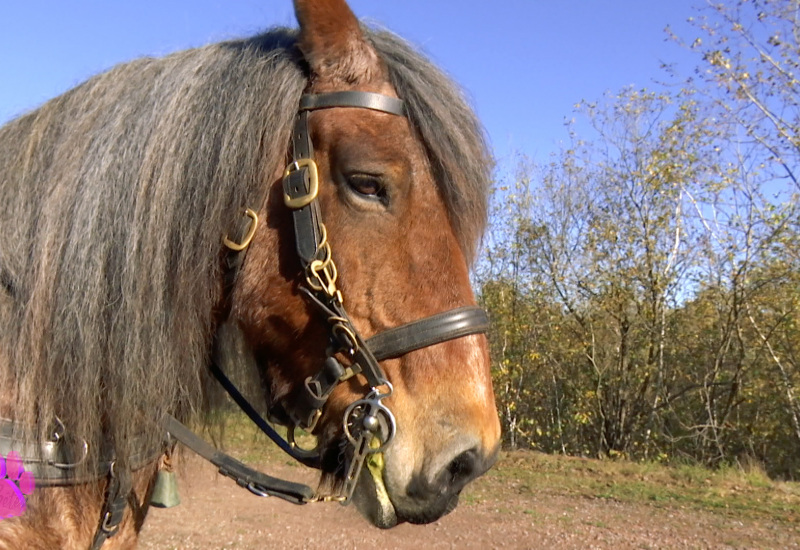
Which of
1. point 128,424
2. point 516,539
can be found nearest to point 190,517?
point 516,539

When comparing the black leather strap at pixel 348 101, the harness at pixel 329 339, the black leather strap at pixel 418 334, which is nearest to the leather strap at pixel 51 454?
the harness at pixel 329 339

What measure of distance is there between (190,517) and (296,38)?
22.4 ft

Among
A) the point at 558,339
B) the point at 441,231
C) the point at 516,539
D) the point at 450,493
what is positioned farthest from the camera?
→ the point at 558,339

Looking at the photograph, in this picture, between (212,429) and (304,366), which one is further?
(212,429)

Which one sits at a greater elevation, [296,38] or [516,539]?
[296,38]

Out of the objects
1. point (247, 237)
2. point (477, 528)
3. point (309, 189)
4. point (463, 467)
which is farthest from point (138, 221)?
point (477, 528)

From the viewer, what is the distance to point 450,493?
153cm

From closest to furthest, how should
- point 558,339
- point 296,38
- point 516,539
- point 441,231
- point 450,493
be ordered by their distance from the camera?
point 450,493 < point 441,231 < point 296,38 < point 516,539 < point 558,339

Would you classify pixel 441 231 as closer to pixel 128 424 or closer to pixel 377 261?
pixel 377 261

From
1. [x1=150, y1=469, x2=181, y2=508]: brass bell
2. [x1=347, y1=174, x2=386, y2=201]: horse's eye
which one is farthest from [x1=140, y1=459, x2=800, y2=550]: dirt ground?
[x1=347, y1=174, x2=386, y2=201]: horse's eye

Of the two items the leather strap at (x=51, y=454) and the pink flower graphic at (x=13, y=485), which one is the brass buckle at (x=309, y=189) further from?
the pink flower graphic at (x=13, y=485)

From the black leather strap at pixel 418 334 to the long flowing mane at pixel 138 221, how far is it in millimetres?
303

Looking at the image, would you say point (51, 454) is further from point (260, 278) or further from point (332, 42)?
point (332, 42)

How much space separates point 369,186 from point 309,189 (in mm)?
163
